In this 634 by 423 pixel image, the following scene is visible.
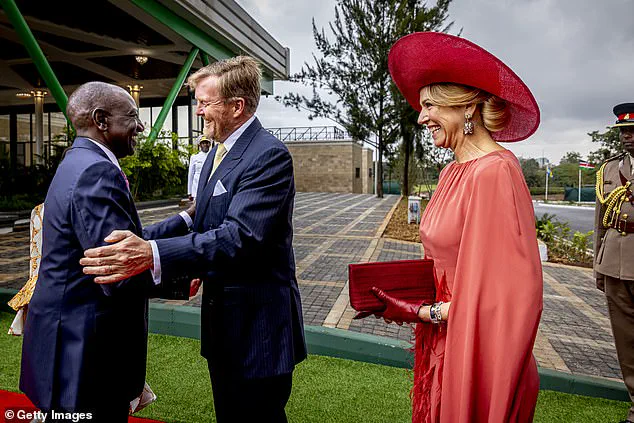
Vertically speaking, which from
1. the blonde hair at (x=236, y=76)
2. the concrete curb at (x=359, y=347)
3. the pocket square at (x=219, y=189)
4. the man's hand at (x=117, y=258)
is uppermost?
the blonde hair at (x=236, y=76)

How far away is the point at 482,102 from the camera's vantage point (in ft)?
5.18

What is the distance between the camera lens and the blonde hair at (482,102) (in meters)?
1.56

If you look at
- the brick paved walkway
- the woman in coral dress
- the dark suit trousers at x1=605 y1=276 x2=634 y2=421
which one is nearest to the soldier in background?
the dark suit trousers at x1=605 y1=276 x2=634 y2=421

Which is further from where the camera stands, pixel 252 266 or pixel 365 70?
pixel 365 70

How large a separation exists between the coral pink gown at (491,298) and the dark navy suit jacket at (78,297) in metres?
1.08

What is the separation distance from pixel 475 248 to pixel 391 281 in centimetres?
34

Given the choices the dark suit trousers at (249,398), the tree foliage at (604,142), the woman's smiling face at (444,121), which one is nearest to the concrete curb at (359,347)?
the dark suit trousers at (249,398)

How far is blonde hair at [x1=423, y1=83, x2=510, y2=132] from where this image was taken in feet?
5.12

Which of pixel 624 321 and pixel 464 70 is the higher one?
pixel 464 70

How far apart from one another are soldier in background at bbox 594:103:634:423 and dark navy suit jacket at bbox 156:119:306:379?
2396 mm

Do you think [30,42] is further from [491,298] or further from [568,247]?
[568,247]

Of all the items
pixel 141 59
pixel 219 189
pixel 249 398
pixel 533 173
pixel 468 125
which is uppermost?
pixel 141 59

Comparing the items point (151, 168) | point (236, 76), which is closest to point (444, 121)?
point (236, 76)

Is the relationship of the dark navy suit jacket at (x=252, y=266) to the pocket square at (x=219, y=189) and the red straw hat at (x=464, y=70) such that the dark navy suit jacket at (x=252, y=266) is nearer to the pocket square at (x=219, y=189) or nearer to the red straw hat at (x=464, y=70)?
the pocket square at (x=219, y=189)
